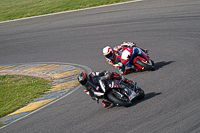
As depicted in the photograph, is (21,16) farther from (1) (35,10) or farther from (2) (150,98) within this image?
(2) (150,98)

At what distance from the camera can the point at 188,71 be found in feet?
35.7

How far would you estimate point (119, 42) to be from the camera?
16.2m

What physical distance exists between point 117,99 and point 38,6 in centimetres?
1776

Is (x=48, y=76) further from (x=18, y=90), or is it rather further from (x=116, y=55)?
(x=116, y=55)

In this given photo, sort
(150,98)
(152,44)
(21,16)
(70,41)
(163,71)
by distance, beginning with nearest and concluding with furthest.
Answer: (150,98) < (163,71) < (152,44) < (70,41) < (21,16)

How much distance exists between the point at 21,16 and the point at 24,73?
8.88 m

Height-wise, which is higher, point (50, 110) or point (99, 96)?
point (99, 96)

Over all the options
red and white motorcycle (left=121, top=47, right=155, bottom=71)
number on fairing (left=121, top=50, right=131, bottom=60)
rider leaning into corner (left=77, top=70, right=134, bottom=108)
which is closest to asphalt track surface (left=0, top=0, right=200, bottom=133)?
red and white motorcycle (left=121, top=47, right=155, bottom=71)

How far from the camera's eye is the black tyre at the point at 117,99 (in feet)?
28.5

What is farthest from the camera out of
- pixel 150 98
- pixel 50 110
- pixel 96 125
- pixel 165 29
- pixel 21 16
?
pixel 21 16

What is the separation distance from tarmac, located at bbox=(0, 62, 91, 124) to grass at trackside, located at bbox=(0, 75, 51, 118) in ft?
0.94

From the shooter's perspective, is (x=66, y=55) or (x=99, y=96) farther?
(x=66, y=55)

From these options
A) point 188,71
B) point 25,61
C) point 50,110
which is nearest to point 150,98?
point 188,71

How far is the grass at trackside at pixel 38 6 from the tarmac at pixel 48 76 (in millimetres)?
7381
